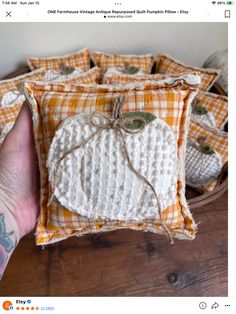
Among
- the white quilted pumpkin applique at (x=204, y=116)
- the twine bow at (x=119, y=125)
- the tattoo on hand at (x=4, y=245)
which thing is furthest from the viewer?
the white quilted pumpkin applique at (x=204, y=116)

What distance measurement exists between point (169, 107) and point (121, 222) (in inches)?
8.5

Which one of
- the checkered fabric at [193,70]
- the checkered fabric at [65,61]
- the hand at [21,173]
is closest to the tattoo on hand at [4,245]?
the hand at [21,173]

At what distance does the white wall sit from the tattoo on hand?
0.75m

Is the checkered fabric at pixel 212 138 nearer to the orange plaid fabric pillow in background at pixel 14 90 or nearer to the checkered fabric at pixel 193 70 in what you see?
the checkered fabric at pixel 193 70

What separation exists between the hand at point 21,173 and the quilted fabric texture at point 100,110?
0.22ft

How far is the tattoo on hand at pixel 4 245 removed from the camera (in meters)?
0.59

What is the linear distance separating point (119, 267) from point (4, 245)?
0.27 metres

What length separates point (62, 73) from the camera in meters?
1.08

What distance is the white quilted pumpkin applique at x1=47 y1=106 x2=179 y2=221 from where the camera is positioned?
482 millimetres

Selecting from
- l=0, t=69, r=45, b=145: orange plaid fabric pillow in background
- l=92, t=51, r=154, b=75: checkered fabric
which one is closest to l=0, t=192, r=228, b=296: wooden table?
l=0, t=69, r=45, b=145: orange plaid fabric pillow in background

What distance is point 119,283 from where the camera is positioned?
0.68 meters

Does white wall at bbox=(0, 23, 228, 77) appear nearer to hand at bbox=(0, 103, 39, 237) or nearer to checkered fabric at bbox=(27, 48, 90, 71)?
checkered fabric at bbox=(27, 48, 90, 71)

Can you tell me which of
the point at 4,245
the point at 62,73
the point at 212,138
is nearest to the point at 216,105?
the point at 212,138

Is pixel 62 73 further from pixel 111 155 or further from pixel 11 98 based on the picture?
pixel 111 155
